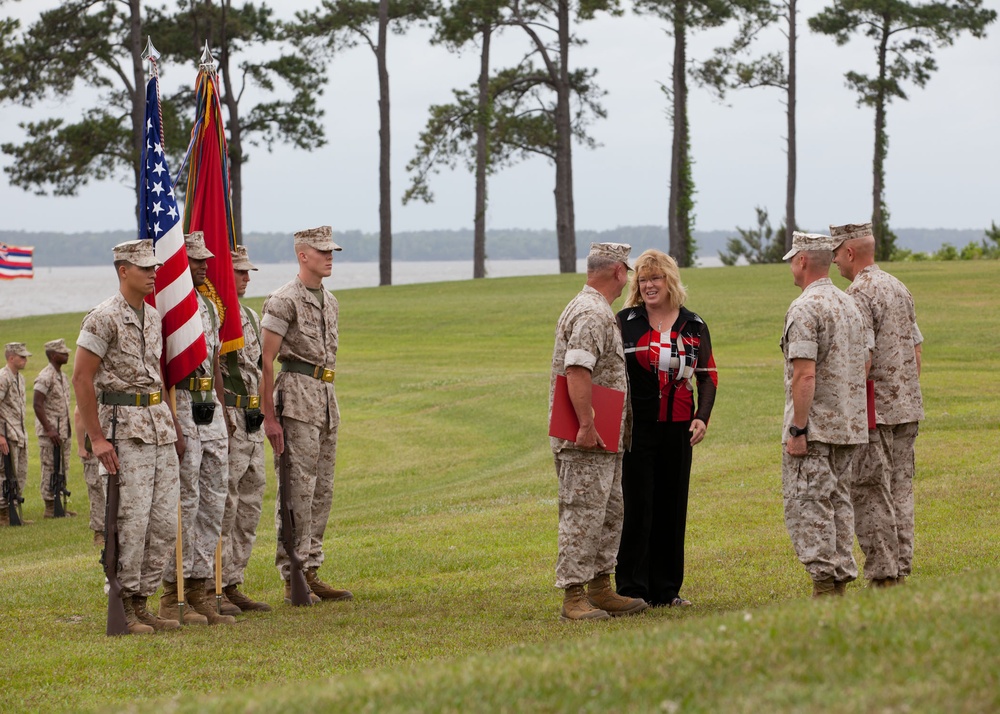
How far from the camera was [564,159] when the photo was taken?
5269 centimetres

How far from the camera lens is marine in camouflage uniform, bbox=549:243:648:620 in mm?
7258

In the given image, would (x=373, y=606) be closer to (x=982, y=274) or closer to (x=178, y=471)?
(x=178, y=471)

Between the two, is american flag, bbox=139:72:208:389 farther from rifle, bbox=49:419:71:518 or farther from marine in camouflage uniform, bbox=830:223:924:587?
rifle, bbox=49:419:71:518

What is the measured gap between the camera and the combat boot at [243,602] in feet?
27.8

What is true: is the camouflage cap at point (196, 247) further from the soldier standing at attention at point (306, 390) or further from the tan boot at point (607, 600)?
the tan boot at point (607, 600)

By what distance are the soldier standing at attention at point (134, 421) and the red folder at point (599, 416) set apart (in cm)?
243

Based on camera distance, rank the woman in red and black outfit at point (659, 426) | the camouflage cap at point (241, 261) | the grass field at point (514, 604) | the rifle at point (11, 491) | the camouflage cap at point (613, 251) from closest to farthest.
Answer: the grass field at point (514, 604) → the camouflage cap at point (613, 251) → the woman in red and black outfit at point (659, 426) → the camouflage cap at point (241, 261) → the rifle at point (11, 491)

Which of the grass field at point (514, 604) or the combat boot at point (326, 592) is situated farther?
the combat boot at point (326, 592)

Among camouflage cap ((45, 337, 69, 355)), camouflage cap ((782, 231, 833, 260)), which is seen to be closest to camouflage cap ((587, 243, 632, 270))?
camouflage cap ((782, 231, 833, 260))

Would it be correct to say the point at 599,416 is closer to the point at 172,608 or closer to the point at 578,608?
the point at 578,608

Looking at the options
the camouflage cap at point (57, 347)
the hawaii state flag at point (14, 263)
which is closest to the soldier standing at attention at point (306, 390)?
the camouflage cap at point (57, 347)

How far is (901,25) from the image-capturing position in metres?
49.5

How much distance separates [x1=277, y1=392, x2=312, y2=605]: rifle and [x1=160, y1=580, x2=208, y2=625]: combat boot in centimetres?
69

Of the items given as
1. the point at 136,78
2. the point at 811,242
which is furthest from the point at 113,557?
the point at 136,78
